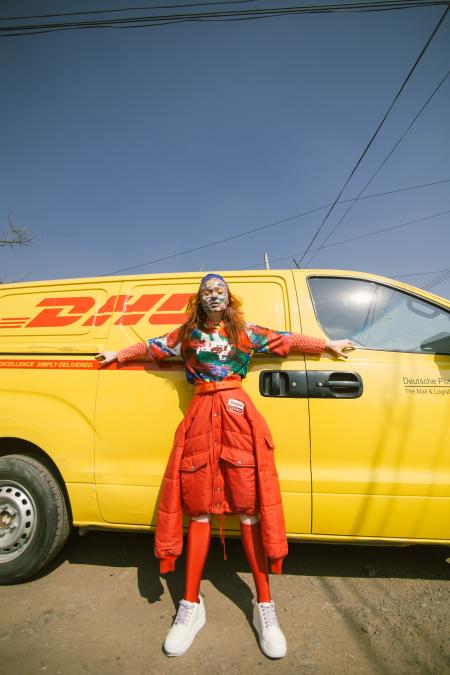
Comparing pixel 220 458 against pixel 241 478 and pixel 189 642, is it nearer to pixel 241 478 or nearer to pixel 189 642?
pixel 241 478

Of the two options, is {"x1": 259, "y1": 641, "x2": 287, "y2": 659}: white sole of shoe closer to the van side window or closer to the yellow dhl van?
the yellow dhl van

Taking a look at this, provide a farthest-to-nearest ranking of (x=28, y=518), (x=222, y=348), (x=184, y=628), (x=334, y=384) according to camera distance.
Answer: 1. (x=28, y=518)
2. (x=334, y=384)
3. (x=222, y=348)
4. (x=184, y=628)

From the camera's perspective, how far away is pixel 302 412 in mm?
2131

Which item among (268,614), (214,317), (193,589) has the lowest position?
(268,614)

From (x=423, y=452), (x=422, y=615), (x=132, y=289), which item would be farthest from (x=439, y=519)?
(x=132, y=289)

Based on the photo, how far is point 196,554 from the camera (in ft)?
6.30

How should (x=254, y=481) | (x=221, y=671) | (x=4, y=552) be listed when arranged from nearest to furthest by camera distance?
(x=221, y=671)
(x=254, y=481)
(x=4, y=552)

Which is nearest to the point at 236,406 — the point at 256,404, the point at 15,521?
the point at 256,404

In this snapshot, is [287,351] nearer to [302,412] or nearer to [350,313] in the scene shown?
[302,412]

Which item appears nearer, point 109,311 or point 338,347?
point 338,347

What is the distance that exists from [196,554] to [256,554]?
333mm

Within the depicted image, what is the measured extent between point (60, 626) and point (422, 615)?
208 centimetres

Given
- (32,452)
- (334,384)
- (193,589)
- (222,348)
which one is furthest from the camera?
(32,452)

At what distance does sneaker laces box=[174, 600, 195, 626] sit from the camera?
1840 millimetres
